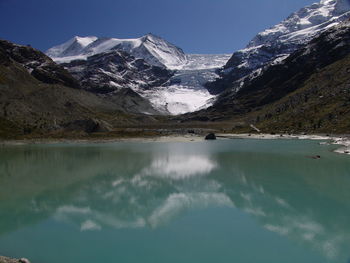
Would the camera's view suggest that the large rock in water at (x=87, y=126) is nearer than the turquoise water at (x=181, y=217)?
No

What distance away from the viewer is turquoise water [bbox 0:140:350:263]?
57.8ft

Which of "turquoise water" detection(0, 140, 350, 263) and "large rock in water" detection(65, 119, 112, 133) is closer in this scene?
"turquoise water" detection(0, 140, 350, 263)

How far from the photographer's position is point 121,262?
1652cm

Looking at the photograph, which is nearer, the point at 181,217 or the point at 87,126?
the point at 181,217

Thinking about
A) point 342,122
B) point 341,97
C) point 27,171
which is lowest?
point 27,171

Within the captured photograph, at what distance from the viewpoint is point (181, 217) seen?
24.1 metres

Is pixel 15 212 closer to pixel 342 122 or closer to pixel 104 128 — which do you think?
pixel 342 122

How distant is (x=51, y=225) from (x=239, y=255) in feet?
43.2

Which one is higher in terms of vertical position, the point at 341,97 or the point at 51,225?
the point at 341,97

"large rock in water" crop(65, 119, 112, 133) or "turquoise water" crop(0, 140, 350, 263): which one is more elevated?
"large rock in water" crop(65, 119, 112, 133)

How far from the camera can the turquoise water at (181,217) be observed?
17.6 metres

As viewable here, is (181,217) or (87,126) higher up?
(87,126)

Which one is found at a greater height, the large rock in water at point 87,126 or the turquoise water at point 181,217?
the large rock in water at point 87,126

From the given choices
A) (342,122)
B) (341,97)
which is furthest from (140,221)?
(341,97)
